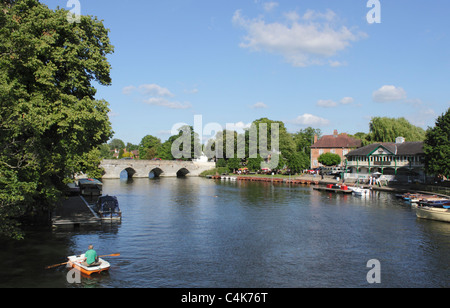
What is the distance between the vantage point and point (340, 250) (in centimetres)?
2955

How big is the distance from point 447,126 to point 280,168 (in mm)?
63340

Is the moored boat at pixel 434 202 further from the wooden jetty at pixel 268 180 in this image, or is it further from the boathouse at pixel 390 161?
the wooden jetty at pixel 268 180

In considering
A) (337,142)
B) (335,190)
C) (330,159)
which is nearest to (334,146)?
(337,142)

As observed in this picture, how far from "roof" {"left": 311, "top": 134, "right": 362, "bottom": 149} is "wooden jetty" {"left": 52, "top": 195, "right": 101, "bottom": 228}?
8936 centimetres

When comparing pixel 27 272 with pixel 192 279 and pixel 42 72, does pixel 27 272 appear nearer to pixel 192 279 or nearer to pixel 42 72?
pixel 192 279

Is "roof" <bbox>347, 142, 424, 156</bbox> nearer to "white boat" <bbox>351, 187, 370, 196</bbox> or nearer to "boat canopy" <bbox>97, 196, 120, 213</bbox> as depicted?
"white boat" <bbox>351, 187, 370, 196</bbox>

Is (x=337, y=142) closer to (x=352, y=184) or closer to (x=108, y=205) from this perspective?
(x=352, y=184)

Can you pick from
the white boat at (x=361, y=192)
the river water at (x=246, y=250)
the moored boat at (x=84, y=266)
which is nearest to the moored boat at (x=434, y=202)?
the river water at (x=246, y=250)

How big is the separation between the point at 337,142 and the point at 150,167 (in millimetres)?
59702

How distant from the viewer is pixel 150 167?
11544cm

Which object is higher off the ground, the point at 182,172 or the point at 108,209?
the point at 182,172
